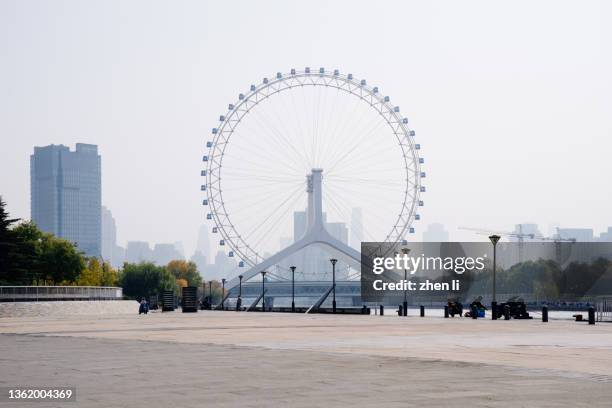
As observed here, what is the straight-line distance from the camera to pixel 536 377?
65.9ft

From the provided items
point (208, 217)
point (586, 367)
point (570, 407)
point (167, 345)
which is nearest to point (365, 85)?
point (208, 217)

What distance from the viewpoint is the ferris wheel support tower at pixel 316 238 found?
146 metres

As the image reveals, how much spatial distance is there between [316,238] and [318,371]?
129m

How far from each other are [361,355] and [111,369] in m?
7.55

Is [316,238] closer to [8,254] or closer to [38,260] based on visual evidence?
[38,260]

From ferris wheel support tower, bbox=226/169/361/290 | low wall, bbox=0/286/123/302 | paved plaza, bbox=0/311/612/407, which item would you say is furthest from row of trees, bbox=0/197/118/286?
paved plaza, bbox=0/311/612/407

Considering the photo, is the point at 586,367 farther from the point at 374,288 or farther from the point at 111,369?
the point at 374,288

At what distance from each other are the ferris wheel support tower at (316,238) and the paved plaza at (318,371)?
110 meters

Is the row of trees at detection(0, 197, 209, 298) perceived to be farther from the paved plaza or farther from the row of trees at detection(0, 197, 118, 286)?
the paved plaza

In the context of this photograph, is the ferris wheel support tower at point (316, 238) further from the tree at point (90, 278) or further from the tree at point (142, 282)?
the tree at point (142, 282)

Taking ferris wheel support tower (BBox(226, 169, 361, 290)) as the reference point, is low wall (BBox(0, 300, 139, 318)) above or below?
below

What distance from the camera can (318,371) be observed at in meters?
21.5

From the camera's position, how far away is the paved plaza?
16.5 m

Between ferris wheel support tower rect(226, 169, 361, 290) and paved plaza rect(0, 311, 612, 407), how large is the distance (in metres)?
110
